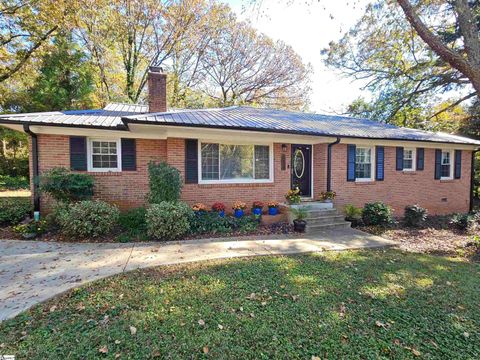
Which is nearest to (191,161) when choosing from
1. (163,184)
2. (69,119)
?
(163,184)

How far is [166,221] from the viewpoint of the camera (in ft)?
20.2

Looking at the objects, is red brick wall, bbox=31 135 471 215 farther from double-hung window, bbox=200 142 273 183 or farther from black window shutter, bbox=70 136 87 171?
double-hung window, bbox=200 142 273 183

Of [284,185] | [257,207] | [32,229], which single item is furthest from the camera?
[284,185]

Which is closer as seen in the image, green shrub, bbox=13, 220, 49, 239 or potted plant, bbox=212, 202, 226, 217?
green shrub, bbox=13, 220, 49, 239

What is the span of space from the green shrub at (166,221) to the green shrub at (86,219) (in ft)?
3.49

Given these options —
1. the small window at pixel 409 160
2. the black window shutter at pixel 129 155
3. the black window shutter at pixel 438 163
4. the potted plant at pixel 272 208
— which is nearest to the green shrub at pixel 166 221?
the black window shutter at pixel 129 155

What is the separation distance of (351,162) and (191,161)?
20.0 feet

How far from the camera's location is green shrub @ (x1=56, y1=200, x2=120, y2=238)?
19.7 feet

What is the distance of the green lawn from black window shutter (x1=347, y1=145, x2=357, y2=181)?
17.6ft

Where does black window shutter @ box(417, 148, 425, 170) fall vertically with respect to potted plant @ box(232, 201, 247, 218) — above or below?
above

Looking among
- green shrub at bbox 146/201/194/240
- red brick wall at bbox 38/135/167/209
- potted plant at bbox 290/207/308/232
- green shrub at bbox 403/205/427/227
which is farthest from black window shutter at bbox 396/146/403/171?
red brick wall at bbox 38/135/167/209

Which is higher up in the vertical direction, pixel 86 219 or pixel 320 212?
pixel 86 219

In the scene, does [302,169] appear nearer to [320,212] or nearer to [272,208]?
Result: [320,212]

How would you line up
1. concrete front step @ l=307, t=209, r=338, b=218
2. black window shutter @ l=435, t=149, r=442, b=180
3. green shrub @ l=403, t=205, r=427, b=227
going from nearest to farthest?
concrete front step @ l=307, t=209, r=338, b=218, green shrub @ l=403, t=205, r=427, b=227, black window shutter @ l=435, t=149, r=442, b=180
